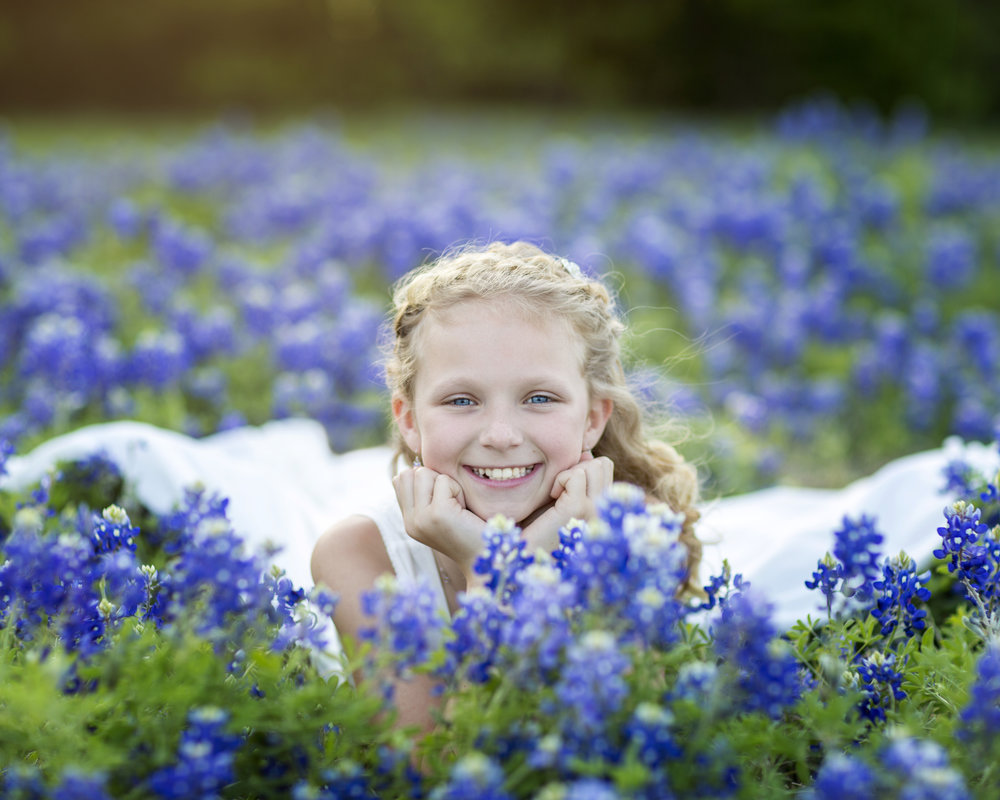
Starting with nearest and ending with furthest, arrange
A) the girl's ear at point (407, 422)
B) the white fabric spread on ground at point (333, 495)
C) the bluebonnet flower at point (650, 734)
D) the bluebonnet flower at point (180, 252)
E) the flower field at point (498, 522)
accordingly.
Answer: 1. the bluebonnet flower at point (650, 734)
2. the flower field at point (498, 522)
3. the girl's ear at point (407, 422)
4. the white fabric spread on ground at point (333, 495)
5. the bluebonnet flower at point (180, 252)

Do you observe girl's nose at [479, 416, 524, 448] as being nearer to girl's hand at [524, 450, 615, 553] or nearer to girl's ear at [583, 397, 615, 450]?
girl's hand at [524, 450, 615, 553]

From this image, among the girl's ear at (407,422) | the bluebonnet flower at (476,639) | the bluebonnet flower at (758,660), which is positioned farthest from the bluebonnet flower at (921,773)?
the girl's ear at (407,422)

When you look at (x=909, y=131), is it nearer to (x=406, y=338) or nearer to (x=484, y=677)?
(x=406, y=338)

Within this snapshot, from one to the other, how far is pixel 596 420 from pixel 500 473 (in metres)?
0.43

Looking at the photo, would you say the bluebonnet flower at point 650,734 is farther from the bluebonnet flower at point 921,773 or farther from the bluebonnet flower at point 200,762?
the bluebonnet flower at point 200,762

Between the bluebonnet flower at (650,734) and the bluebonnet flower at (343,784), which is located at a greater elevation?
the bluebonnet flower at (650,734)

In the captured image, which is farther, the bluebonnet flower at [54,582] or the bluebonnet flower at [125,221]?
the bluebonnet flower at [125,221]

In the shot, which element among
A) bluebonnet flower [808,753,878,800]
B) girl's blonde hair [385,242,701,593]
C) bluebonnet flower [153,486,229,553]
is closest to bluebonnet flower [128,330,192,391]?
girl's blonde hair [385,242,701,593]

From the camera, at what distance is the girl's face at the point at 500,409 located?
2340 mm

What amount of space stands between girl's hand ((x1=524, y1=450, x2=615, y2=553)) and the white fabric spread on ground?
59cm

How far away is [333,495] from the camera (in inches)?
164

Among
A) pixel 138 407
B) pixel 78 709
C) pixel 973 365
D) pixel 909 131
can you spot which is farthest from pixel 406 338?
pixel 909 131

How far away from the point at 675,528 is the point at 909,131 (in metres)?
12.1

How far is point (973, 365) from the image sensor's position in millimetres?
5453
